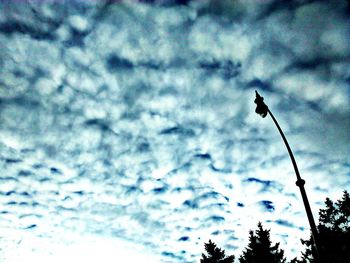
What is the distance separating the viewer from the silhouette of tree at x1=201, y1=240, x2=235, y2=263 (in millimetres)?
34812

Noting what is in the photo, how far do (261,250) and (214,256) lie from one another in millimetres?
6922

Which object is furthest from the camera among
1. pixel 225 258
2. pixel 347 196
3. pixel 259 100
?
pixel 347 196

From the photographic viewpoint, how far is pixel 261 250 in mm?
30766

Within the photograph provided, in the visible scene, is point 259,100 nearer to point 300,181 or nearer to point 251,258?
point 300,181

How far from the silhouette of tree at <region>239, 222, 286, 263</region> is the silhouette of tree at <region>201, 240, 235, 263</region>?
11.8 ft

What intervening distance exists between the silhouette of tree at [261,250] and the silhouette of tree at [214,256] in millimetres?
3587

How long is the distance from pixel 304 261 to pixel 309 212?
101 feet

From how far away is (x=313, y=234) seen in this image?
6.48 metres

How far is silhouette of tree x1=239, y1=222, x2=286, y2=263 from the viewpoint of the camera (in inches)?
1190

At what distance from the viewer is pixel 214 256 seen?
115 feet

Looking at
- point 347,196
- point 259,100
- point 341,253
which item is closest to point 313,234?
point 259,100

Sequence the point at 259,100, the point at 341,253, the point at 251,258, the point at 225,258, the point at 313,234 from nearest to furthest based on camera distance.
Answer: the point at 313,234 < the point at 259,100 < the point at 341,253 < the point at 251,258 < the point at 225,258

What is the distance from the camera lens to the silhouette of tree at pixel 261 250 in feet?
99.1

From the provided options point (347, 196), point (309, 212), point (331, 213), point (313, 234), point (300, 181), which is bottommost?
point (313, 234)
